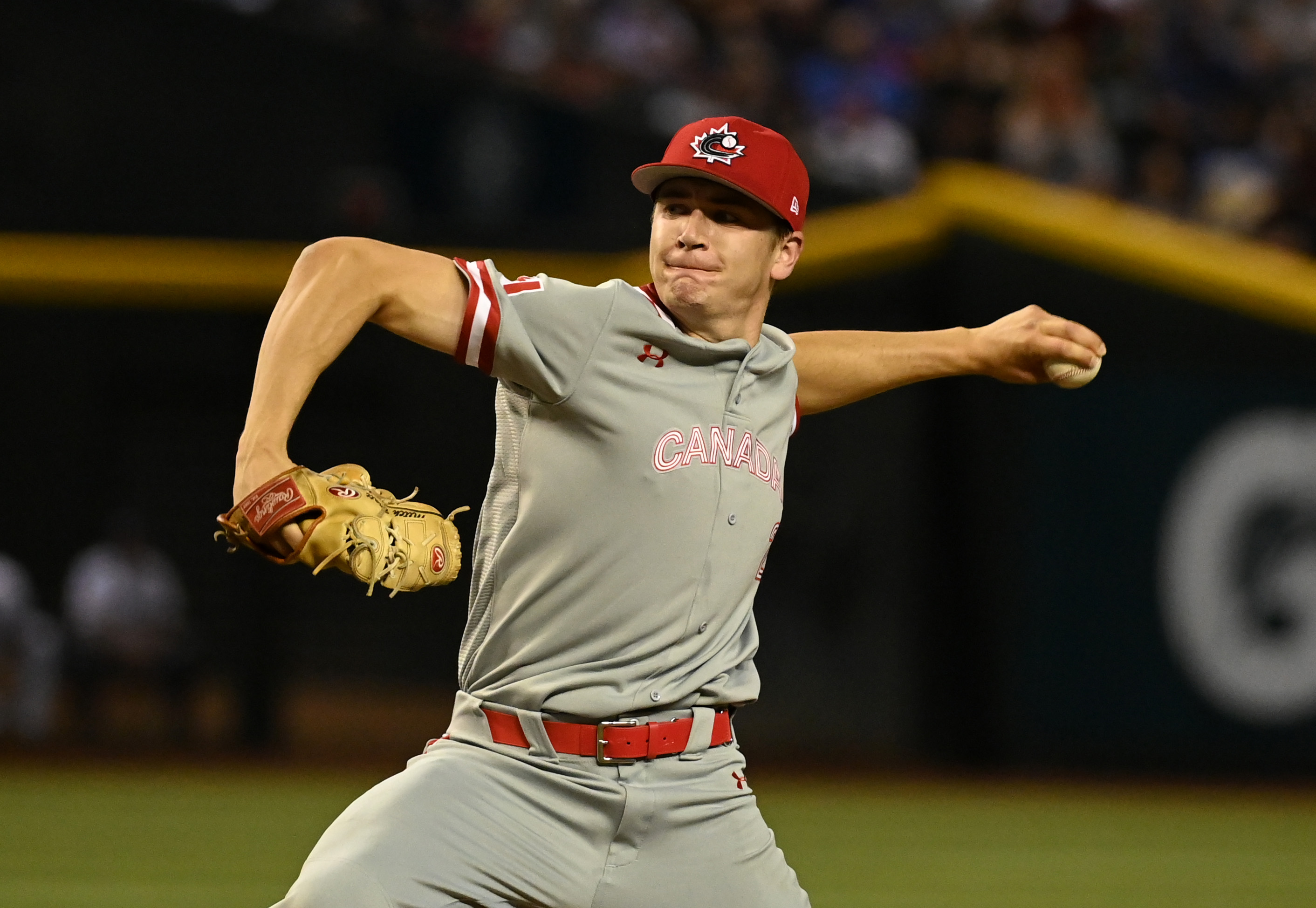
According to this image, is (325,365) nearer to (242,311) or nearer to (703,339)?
(703,339)

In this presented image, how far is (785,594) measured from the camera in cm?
995

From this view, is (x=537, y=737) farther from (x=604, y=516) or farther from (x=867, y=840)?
(x=867, y=840)

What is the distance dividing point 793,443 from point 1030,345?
249 inches

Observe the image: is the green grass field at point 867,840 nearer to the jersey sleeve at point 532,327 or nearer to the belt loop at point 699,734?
the belt loop at point 699,734

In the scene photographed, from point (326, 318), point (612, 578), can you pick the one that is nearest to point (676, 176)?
point (612, 578)

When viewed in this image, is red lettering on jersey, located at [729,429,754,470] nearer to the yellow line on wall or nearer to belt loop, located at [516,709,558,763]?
belt loop, located at [516,709,558,763]

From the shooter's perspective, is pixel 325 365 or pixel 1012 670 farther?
pixel 1012 670

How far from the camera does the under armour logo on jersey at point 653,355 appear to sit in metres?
2.95

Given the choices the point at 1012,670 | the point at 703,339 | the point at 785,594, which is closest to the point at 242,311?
the point at 785,594

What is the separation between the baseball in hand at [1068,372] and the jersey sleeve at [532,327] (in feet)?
3.35

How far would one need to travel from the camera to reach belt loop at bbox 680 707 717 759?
9.93 feet

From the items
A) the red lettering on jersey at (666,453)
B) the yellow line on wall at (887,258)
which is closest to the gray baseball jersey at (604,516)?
the red lettering on jersey at (666,453)

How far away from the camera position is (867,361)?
11.5ft

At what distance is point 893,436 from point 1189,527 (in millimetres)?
1711
